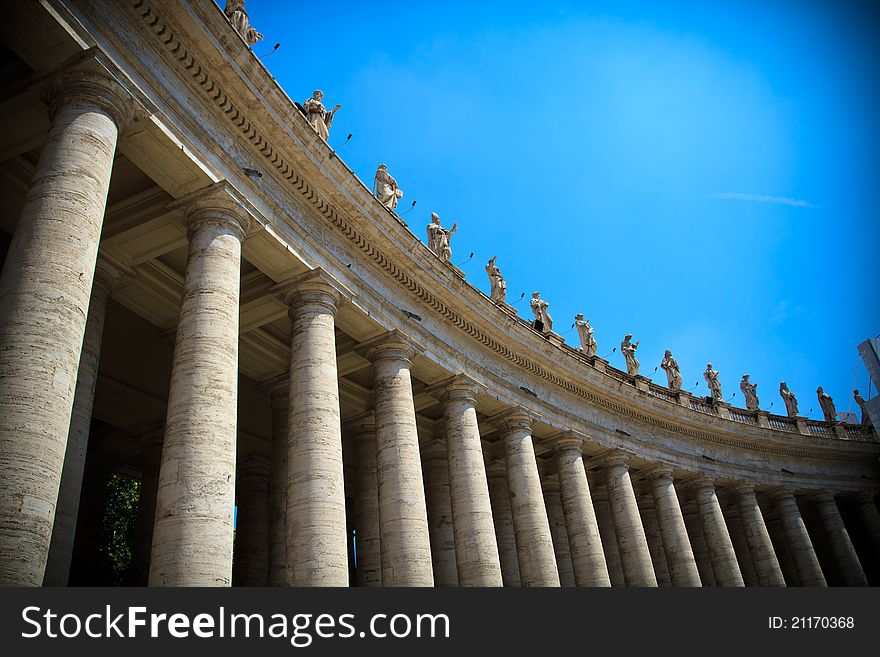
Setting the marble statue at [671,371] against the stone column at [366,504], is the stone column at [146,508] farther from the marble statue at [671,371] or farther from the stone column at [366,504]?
the marble statue at [671,371]

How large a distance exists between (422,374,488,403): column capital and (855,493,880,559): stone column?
44.4 m

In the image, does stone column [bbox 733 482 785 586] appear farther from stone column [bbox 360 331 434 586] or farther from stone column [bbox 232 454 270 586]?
stone column [bbox 232 454 270 586]

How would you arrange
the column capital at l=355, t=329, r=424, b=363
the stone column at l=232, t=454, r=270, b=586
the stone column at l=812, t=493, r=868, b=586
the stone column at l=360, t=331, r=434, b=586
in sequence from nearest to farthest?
the stone column at l=360, t=331, r=434, b=586 < the column capital at l=355, t=329, r=424, b=363 < the stone column at l=232, t=454, r=270, b=586 < the stone column at l=812, t=493, r=868, b=586

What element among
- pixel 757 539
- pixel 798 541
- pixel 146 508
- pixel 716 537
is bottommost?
→ pixel 146 508

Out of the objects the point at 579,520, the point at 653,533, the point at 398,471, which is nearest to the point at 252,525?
the point at 398,471

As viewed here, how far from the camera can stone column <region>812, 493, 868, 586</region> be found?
5234 centimetres

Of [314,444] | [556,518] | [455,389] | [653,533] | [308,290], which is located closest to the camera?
[314,444]

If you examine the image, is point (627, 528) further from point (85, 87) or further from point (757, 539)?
point (85, 87)

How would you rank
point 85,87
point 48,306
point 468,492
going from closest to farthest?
point 48,306 < point 85,87 < point 468,492

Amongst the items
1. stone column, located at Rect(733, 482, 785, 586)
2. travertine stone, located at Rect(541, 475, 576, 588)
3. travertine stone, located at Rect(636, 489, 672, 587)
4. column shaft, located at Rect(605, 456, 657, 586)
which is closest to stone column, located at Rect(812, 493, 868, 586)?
stone column, located at Rect(733, 482, 785, 586)

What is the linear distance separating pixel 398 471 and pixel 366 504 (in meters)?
6.81

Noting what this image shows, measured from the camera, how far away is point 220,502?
1617 centimetres

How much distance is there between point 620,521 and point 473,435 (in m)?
14.3

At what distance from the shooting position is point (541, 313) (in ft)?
142
